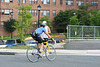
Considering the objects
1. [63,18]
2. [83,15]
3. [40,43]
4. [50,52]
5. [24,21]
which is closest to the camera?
[40,43]

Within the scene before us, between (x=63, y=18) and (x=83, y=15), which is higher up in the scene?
(x=83, y=15)

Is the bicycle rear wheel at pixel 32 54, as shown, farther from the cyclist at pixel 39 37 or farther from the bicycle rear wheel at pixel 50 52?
the bicycle rear wheel at pixel 50 52

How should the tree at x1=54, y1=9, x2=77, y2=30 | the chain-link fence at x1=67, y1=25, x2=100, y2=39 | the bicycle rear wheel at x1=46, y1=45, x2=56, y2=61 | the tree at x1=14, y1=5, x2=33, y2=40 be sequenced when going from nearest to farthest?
1. the bicycle rear wheel at x1=46, y1=45, x2=56, y2=61
2. the tree at x1=14, y1=5, x2=33, y2=40
3. the chain-link fence at x1=67, y1=25, x2=100, y2=39
4. the tree at x1=54, y1=9, x2=77, y2=30

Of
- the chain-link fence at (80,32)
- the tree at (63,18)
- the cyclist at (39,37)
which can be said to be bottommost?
the chain-link fence at (80,32)

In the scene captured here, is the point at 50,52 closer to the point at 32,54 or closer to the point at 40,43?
the point at 40,43

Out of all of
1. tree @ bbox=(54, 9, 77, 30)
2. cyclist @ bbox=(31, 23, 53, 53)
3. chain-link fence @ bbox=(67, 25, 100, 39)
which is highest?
tree @ bbox=(54, 9, 77, 30)

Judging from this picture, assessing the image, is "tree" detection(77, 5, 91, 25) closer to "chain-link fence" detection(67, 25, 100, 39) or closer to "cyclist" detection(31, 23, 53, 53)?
"chain-link fence" detection(67, 25, 100, 39)

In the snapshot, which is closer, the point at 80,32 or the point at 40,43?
the point at 40,43

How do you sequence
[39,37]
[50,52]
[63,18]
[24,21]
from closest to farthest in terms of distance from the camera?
1. [39,37]
2. [50,52]
3. [24,21]
4. [63,18]

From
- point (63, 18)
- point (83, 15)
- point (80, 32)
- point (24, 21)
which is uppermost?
point (83, 15)

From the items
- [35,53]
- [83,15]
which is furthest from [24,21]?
[83,15]

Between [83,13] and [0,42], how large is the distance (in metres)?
41.3

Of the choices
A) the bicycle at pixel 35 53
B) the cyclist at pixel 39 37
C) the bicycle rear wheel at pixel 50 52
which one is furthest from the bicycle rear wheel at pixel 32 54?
the bicycle rear wheel at pixel 50 52

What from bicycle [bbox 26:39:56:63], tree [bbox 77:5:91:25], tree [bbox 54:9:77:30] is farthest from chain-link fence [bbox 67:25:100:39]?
tree [bbox 54:9:77:30]
